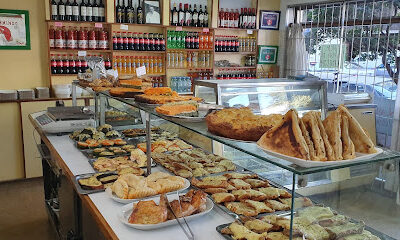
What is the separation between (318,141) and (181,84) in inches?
194

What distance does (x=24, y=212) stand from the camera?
13.3ft

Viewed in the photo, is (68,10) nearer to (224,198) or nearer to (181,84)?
(181,84)

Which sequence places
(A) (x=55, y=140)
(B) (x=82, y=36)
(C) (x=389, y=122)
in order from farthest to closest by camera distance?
(B) (x=82, y=36), (C) (x=389, y=122), (A) (x=55, y=140)

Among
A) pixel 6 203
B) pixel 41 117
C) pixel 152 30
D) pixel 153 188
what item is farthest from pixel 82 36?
pixel 153 188

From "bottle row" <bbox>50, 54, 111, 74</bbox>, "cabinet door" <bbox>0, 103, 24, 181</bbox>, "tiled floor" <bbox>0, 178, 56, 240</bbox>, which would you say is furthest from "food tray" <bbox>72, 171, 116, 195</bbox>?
"bottle row" <bbox>50, 54, 111, 74</bbox>

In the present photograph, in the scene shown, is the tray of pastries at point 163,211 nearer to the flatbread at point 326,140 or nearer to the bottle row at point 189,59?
the flatbread at point 326,140

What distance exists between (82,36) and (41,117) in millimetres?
2052

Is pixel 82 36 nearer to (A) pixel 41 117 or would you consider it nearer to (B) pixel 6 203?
(A) pixel 41 117

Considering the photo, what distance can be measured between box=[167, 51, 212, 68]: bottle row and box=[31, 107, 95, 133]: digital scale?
8.33 feet

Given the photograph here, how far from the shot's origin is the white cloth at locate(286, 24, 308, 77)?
6.10 meters

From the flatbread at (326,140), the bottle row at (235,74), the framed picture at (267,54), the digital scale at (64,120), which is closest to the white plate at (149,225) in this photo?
the flatbread at (326,140)

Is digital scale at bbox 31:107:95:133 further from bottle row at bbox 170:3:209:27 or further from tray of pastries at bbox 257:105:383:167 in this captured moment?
bottle row at bbox 170:3:209:27

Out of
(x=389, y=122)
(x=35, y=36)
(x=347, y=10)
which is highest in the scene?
(x=347, y=10)

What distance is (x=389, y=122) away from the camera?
15.8ft
